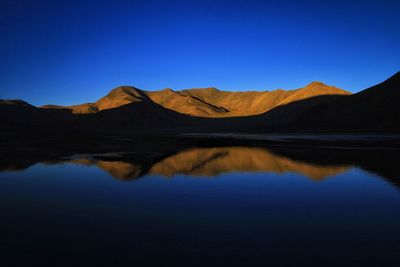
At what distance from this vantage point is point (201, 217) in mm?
14133

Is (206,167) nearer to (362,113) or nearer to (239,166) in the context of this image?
(239,166)

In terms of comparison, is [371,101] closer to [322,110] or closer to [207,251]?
[322,110]


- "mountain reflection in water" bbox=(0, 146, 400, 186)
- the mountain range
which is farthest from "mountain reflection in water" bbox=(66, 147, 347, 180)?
the mountain range

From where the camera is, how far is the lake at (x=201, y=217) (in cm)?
1012

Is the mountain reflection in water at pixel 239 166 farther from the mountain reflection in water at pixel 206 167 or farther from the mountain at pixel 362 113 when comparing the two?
the mountain at pixel 362 113

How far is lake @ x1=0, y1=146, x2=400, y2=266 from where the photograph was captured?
10117 mm

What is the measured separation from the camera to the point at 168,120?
177125 millimetres

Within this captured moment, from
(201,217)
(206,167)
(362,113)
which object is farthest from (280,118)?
(201,217)

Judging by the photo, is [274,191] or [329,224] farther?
[274,191]

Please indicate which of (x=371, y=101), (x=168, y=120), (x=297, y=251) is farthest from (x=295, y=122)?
(x=297, y=251)

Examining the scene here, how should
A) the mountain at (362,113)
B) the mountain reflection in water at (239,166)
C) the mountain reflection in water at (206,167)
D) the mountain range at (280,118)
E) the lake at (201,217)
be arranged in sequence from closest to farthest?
the lake at (201,217), the mountain reflection in water at (239,166), the mountain reflection in water at (206,167), the mountain at (362,113), the mountain range at (280,118)

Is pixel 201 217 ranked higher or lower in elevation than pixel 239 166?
lower

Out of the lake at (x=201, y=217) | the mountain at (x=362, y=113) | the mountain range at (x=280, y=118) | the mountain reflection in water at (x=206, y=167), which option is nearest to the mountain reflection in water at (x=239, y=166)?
the mountain reflection in water at (x=206, y=167)

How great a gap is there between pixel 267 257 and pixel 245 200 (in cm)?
735
